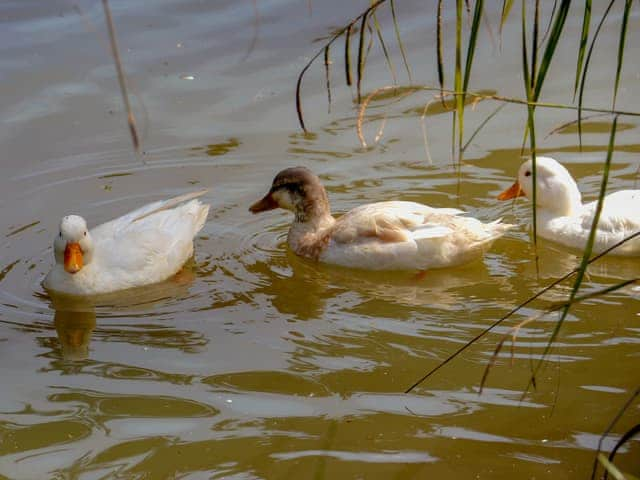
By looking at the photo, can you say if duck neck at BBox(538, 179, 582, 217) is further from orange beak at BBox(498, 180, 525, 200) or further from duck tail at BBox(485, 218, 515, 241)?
duck tail at BBox(485, 218, 515, 241)

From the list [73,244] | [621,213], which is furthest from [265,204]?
[621,213]

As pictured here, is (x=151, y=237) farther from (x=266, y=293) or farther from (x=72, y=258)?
(x=266, y=293)

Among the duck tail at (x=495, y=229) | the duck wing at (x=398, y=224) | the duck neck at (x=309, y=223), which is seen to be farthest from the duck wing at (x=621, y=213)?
the duck neck at (x=309, y=223)

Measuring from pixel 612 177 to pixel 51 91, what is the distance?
5149mm

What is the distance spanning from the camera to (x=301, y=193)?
750 cm

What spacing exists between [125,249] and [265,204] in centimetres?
117

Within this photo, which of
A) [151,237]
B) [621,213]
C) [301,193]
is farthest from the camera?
[301,193]

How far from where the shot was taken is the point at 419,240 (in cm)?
687

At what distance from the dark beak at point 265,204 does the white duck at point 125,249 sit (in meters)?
0.41

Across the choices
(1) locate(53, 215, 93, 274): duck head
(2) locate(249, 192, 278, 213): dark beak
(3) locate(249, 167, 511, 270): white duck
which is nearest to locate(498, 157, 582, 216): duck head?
(3) locate(249, 167, 511, 270): white duck

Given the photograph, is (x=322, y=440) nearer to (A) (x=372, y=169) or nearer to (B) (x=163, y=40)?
(A) (x=372, y=169)

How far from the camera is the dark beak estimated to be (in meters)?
7.68

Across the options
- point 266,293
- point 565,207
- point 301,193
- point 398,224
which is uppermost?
point 301,193

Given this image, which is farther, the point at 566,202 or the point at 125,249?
the point at 566,202
